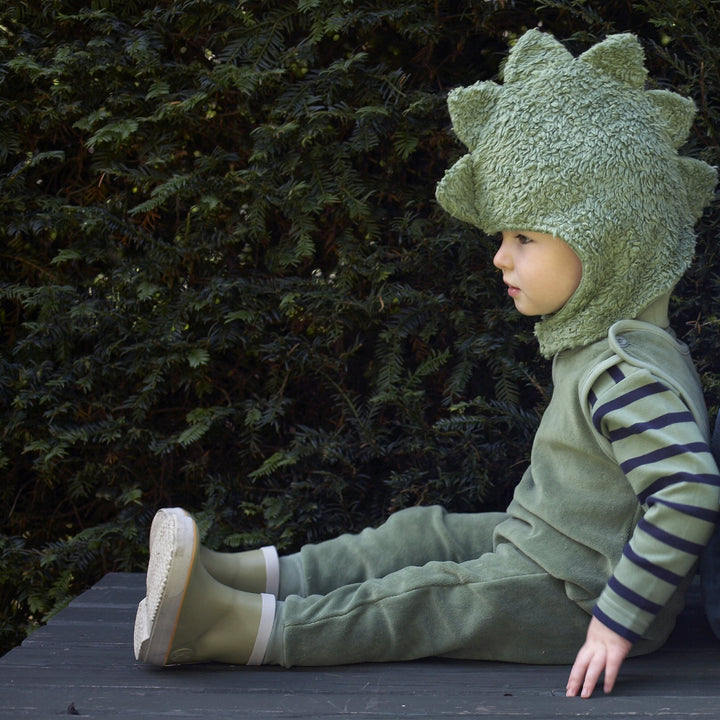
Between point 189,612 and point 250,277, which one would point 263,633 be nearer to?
point 189,612

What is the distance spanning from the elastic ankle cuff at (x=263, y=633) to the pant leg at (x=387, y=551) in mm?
259

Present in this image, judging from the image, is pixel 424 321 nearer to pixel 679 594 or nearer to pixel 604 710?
pixel 679 594

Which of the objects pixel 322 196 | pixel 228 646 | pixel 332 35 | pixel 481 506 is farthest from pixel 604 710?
pixel 332 35

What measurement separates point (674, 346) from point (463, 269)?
2.97 ft

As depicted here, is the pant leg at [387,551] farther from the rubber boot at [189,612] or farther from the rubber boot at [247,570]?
the rubber boot at [189,612]

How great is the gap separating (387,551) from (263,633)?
44 centimetres

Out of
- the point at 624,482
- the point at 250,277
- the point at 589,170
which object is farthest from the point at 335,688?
the point at 250,277

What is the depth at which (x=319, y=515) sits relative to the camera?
2986 millimetres

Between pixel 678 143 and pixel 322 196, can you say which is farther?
pixel 322 196

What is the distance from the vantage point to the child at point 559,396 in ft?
6.70

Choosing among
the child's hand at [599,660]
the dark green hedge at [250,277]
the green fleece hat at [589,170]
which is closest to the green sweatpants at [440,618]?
the child's hand at [599,660]

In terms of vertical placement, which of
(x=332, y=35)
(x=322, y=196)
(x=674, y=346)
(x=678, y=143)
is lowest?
(x=674, y=346)

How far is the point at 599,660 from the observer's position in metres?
1.93

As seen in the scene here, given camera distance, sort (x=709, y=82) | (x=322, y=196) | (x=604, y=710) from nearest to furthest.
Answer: (x=604, y=710), (x=709, y=82), (x=322, y=196)
